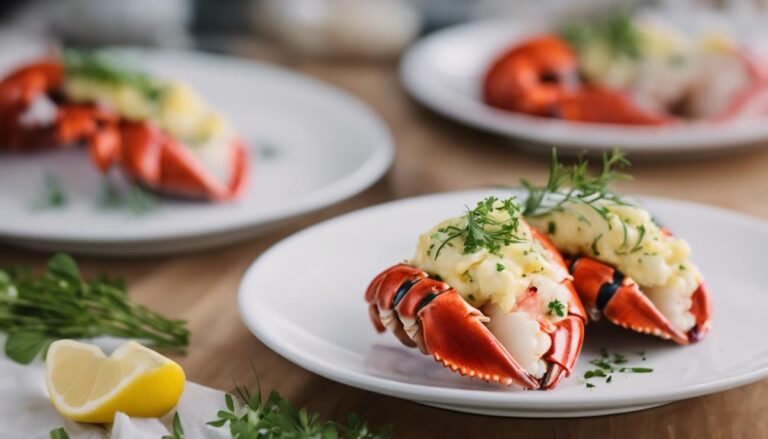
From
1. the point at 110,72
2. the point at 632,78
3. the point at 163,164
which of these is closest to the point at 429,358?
the point at 163,164

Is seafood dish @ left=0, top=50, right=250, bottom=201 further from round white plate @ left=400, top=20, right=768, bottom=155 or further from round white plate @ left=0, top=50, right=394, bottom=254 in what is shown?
round white plate @ left=400, top=20, right=768, bottom=155

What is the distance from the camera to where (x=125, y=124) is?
209 cm

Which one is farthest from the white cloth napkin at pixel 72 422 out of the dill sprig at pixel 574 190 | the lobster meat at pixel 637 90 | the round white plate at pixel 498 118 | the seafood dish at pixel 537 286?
the lobster meat at pixel 637 90

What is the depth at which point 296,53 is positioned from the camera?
9.96 ft

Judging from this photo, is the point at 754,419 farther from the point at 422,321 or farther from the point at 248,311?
the point at 248,311

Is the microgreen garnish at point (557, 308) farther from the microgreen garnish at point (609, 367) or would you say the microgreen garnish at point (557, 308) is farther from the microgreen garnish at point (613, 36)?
the microgreen garnish at point (613, 36)

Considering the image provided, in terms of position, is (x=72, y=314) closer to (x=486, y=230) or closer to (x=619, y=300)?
(x=486, y=230)

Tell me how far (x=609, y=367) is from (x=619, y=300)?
0.08 meters

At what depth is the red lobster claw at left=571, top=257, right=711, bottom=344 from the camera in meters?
1.28

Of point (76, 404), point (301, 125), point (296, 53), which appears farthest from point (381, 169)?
point (296, 53)

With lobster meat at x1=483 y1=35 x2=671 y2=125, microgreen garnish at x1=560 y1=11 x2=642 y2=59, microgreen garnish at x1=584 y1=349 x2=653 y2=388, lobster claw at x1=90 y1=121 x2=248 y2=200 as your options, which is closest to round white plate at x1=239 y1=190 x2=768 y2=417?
microgreen garnish at x1=584 y1=349 x2=653 y2=388

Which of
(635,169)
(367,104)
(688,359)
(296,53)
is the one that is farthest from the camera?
(296,53)

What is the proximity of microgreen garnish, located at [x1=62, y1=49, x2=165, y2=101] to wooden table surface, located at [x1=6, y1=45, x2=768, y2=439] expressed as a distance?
46 centimetres

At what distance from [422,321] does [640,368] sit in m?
0.28
